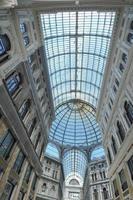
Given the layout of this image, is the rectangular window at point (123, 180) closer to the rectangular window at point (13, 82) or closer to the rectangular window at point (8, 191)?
the rectangular window at point (8, 191)

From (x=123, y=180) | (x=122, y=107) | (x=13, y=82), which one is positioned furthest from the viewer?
(x=122, y=107)

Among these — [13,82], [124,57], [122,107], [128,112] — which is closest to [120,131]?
[122,107]

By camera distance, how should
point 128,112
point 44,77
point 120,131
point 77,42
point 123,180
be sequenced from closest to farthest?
point 128,112 → point 123,180 → point 120,131 → point 44,77 → point 77,42

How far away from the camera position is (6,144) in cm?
2041

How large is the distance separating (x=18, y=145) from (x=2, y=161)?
4245 mm

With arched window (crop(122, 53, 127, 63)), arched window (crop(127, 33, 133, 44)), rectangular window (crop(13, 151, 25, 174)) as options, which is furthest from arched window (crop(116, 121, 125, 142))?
rectangular window (crop(13, 151, 25, 174))

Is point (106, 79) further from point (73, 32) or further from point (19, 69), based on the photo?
point (19, 69)

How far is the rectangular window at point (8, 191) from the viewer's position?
19.8 metres

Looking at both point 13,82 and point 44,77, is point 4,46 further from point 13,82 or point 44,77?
point 44,77

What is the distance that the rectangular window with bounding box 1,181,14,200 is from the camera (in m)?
19.8

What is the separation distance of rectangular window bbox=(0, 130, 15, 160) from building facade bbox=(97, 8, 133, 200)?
1472cm

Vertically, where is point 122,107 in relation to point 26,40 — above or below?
below

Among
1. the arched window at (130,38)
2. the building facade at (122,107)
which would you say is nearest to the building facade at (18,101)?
the building facade at (122,107)

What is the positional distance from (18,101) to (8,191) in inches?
433
